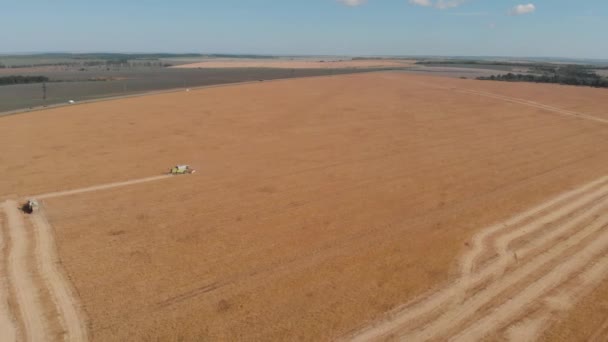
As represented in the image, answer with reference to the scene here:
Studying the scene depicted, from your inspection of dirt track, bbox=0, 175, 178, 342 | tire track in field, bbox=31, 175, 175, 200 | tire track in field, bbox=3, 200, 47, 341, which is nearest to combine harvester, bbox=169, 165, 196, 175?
tire track in field, bbox=31, 175, 175, 200

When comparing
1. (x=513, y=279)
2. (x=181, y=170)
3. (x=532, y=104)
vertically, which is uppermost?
(x=532, y=104)

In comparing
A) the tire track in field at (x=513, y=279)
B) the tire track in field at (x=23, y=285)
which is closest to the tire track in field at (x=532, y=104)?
the tire track in field at (x=513, y=279)

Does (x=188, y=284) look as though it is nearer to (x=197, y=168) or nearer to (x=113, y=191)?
(x=113, y=191)

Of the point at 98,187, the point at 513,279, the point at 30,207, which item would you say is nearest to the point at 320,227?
the point at 513,279

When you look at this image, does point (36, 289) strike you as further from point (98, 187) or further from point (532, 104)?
point (532, 104)

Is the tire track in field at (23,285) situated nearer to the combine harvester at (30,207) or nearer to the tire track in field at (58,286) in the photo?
the tire track in field at (58,286)

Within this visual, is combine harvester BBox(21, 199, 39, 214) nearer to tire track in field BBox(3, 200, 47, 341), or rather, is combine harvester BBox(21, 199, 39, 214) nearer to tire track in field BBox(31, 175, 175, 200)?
tire track in field BBox(3, 200, 47, 341)
